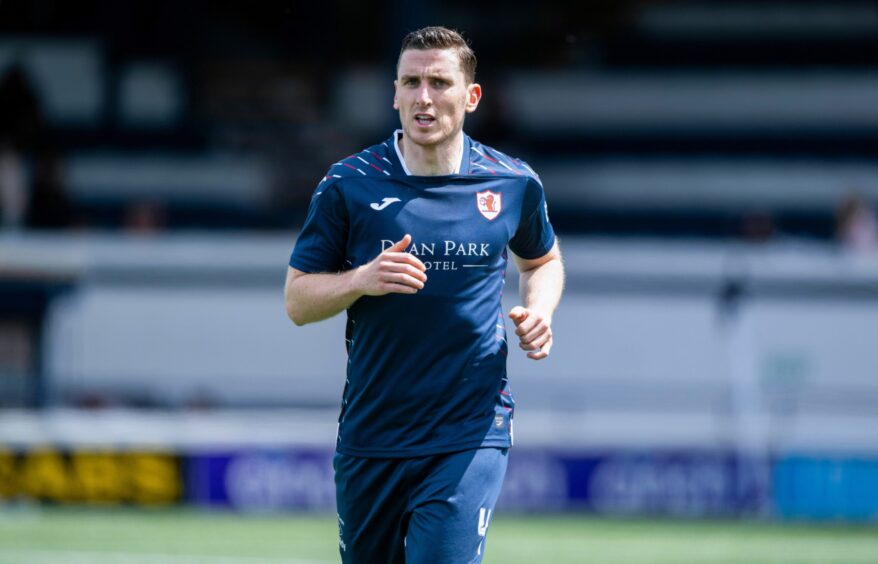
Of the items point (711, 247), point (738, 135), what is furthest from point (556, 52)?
point (711, 247)

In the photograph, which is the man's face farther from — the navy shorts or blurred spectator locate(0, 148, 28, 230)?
blurred spectator locate(0, 148, 28, 230)

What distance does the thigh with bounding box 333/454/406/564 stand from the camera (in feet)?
17.2

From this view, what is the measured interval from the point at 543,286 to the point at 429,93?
828mm

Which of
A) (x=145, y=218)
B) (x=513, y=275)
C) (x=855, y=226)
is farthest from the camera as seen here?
(x=145, y=218)

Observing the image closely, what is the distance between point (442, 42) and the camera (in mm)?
5242

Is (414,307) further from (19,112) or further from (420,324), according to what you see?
(19,112)

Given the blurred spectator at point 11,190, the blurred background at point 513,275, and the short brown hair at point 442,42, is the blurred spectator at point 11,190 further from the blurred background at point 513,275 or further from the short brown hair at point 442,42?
the short brown hair at point 442,42

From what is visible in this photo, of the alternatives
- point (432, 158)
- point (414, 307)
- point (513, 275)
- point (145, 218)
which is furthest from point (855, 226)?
point (414, 307)

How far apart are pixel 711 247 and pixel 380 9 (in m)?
7.56

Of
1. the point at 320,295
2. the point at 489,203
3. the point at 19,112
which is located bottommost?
the point at 320,295

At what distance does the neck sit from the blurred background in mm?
10283

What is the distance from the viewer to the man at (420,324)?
519cm

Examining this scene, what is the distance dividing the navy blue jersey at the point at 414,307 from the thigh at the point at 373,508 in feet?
A: 0.17

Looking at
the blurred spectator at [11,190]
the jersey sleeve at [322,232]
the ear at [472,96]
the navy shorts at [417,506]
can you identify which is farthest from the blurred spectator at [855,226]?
the jersey sleeve at [322,232]
